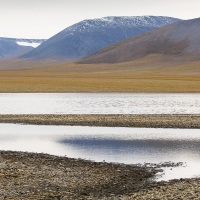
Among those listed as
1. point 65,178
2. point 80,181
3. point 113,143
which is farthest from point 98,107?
point 80,181

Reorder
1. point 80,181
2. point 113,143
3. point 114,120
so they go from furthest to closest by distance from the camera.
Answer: point 114,120 < point 113,143 < point 80,181

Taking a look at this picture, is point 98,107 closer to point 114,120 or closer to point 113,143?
point 114,120

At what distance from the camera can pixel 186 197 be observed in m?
16.1

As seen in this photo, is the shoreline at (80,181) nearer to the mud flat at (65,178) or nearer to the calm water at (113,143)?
the mud flat at (65,178)

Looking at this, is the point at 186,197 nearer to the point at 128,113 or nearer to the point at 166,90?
the point at 128,113

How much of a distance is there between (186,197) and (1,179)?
22.4 ft

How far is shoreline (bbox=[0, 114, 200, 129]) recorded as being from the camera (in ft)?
128

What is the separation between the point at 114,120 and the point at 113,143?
10.7m

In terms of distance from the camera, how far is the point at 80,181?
63.7 feet

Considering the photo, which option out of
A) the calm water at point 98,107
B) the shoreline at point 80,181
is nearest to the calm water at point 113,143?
the shoreline at point 80,181

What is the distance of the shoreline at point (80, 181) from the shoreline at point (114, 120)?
51.3 ft

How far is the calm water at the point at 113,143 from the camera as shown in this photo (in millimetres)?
24875

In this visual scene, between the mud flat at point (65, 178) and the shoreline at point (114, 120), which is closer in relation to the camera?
the mud flat at point (65, 178)

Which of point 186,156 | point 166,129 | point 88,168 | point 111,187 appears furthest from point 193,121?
point 111,187
